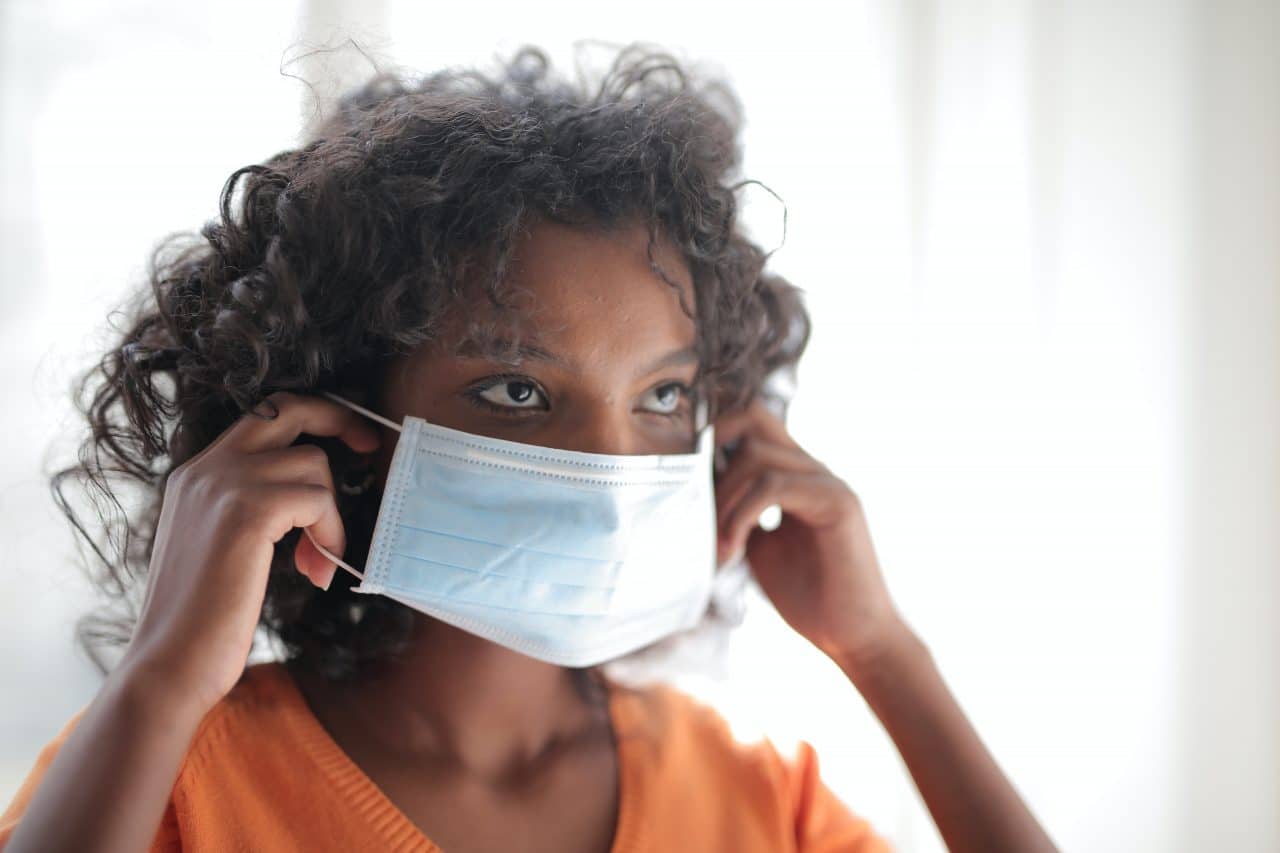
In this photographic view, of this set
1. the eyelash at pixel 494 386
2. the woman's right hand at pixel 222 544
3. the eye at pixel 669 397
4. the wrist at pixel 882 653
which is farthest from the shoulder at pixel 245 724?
the wrist at pixel 882 653

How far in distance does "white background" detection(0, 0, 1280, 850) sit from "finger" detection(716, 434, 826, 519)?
37 cm

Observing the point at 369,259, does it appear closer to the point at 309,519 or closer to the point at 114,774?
the point at 309,519

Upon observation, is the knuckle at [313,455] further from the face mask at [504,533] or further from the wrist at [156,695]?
the wrist at [156,695]

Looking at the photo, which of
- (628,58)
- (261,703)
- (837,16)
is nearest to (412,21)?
(628,58)

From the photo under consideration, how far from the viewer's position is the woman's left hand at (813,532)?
1.29 meters

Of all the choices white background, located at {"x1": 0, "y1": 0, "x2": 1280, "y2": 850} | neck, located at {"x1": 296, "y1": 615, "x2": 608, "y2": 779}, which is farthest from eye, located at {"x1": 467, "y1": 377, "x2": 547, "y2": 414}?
white background, located at {"x1": 0, "y1": 0, "x2": 1280, "y2": 850}

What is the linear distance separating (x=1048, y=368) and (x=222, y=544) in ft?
4.29

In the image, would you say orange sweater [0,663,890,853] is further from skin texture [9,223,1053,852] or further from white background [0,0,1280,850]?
white background [0,0,1280,850]

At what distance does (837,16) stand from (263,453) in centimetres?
112

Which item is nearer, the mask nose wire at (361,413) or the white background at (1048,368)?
the mask nose wire at (361,413)

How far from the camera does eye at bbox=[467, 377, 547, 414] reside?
1088mm

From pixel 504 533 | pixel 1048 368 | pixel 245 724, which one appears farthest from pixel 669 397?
pixel 1048 368

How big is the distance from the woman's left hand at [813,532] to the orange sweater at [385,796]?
0.15m

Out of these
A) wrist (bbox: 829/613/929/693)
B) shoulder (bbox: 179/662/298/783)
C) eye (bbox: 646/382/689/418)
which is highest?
eye (bbox: 646/382/689/418)
